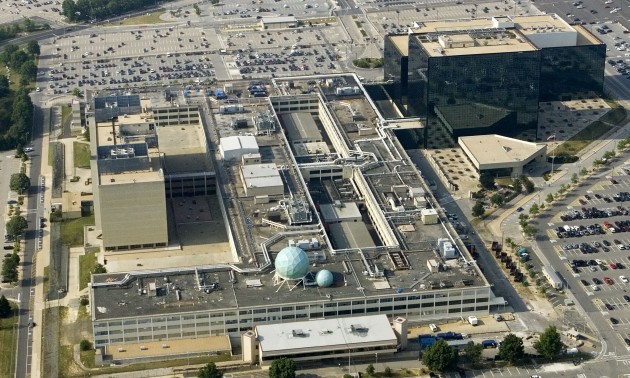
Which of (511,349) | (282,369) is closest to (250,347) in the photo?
(282,369)

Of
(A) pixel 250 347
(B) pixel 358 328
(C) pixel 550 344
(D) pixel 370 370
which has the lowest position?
(C) pixel 550 344

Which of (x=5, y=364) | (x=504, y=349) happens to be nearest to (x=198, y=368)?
(x=5, y=364)

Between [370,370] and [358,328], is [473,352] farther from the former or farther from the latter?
[358,328]

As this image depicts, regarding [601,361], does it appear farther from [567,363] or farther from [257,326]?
[257,326]

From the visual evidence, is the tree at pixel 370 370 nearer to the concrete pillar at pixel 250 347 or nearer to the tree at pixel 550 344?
the concrete pillar at pixel 250 347

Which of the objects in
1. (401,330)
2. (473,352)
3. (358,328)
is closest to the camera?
(473,352)

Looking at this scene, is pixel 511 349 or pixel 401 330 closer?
pixel 511 349
